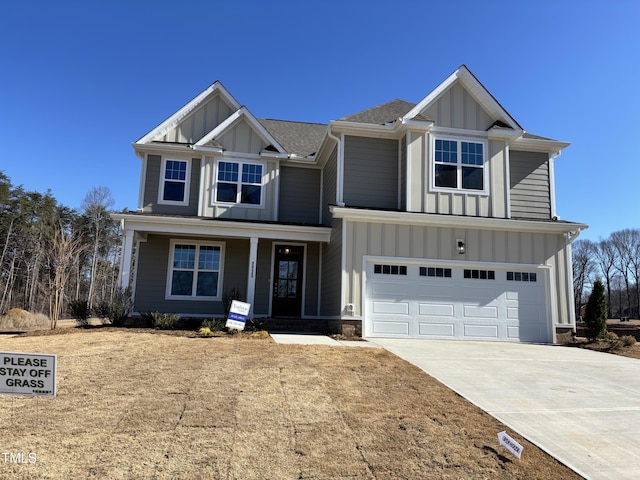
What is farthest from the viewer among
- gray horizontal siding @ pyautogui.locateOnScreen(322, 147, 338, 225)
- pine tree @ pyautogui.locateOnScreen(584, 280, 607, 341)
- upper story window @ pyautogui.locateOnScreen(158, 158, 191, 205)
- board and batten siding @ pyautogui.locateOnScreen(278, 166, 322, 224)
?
board and batten siding @ pyautogui.locateOnScreen(278, 166, 322, 224)

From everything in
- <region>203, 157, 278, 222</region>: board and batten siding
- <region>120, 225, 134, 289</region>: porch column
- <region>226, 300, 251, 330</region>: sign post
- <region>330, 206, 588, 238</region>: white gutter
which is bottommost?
<region>226, 300, 251, 330</region>: sign post

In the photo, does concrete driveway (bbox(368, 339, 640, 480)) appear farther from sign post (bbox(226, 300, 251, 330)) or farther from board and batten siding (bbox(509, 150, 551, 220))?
board and batten siding (bbox(509, 150, 551, 220))

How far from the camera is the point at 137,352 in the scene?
7.78 m

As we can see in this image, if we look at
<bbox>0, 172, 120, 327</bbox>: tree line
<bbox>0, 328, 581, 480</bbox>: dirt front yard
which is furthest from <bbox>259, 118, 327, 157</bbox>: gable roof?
<bbox>0, 172, 120, 327</bbox>: tree line

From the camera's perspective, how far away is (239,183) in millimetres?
14898

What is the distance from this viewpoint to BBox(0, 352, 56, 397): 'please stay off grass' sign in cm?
387

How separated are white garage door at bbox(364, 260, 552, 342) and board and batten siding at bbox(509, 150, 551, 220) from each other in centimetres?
241

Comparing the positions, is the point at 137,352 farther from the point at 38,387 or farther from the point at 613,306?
the point at 613,306

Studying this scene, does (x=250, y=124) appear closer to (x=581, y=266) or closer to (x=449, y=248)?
(x=449, y=248)

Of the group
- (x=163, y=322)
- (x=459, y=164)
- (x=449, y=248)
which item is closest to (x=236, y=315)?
(x=163, y=322)

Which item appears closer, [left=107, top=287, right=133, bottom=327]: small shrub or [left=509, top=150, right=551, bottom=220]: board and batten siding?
[left=107, top=287, right=133, bottom=327]: small shrub

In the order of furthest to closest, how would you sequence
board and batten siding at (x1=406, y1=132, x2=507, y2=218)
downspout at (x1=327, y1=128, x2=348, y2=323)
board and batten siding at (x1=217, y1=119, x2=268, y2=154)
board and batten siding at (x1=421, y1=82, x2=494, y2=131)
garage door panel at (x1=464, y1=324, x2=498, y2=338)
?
board and batten siding at (x1=217, y1=119, x2=268, y2=154) → board and batten siding at (x1=421, y1=82, x2=494, y2=131) → board and batten siding at (x1=406, y1=132, x2=507, y2=218) → garage door panel at (x1=464, y1=324, x2=498, y2=338) → downspout at (x1=327, y1=128, x2=348, y2=323)

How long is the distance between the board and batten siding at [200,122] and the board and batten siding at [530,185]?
10.1m

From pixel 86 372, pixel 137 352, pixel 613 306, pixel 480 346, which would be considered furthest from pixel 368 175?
pixel 613 306
